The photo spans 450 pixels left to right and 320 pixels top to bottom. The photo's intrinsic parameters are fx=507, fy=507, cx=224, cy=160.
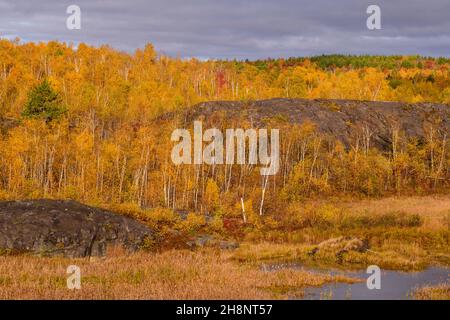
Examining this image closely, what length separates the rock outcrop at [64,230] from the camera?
1112 inches

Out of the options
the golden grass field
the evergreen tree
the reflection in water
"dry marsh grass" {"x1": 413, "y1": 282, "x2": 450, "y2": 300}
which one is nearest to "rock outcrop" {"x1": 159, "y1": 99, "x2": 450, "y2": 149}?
the evergreen tree

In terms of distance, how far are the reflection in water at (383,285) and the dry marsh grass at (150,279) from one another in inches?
37.1

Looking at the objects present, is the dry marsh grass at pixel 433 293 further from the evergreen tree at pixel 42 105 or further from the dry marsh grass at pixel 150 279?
the evergreen tree at pixel 42 105

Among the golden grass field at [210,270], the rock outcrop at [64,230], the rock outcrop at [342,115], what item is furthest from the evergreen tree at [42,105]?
the golden grass field at [210,270]

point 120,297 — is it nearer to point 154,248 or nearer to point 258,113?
point 154,248

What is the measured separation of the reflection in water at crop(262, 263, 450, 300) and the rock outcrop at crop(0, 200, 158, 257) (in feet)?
31.2

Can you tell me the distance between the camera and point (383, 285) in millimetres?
23094

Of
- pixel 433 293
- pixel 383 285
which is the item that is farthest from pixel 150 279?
pixel 433 293

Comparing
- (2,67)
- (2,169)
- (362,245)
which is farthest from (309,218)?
(2,67)

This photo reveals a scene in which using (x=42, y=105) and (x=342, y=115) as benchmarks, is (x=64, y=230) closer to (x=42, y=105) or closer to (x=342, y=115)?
(x=42, y=105)

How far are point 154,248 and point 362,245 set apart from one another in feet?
43.3

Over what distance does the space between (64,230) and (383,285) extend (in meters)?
17.8

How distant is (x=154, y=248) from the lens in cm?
3200

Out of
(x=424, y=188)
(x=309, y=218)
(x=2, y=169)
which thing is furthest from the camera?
(x=424, y=188)
